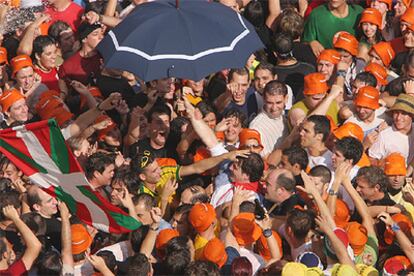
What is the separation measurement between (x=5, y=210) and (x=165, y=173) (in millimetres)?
2075

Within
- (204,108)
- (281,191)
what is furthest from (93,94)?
(281,191)

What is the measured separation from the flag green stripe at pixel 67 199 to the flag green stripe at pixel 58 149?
0.23m

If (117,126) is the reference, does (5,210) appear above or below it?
above

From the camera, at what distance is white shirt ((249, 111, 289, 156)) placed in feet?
48.1

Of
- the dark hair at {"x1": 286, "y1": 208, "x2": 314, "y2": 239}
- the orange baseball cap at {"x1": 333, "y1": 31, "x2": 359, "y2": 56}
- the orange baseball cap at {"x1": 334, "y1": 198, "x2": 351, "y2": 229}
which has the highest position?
the dark hair at {"x1": 286, "y1": 208, "x2": 314, "y2": 239}

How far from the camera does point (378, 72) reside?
15.5 metres

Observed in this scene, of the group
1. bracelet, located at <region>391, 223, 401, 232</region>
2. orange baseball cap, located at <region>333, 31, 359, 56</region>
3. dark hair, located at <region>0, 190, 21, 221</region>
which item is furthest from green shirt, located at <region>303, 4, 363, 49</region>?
dark hair, located at <region>0, 190, 21, 221</region>

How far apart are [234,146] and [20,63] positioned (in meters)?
2.88

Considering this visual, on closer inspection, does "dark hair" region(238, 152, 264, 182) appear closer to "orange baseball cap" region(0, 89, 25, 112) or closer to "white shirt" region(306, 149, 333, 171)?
"white shirt" region(306, 149, 333, 171)

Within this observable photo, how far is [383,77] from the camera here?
50.8ft

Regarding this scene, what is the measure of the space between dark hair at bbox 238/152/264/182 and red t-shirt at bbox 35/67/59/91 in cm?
336

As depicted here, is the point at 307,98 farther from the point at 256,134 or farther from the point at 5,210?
the point at 5,210

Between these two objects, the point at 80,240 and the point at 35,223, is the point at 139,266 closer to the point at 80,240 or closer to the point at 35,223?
the point at 80,240

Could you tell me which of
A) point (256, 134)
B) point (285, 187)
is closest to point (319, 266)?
point (285, 187)
